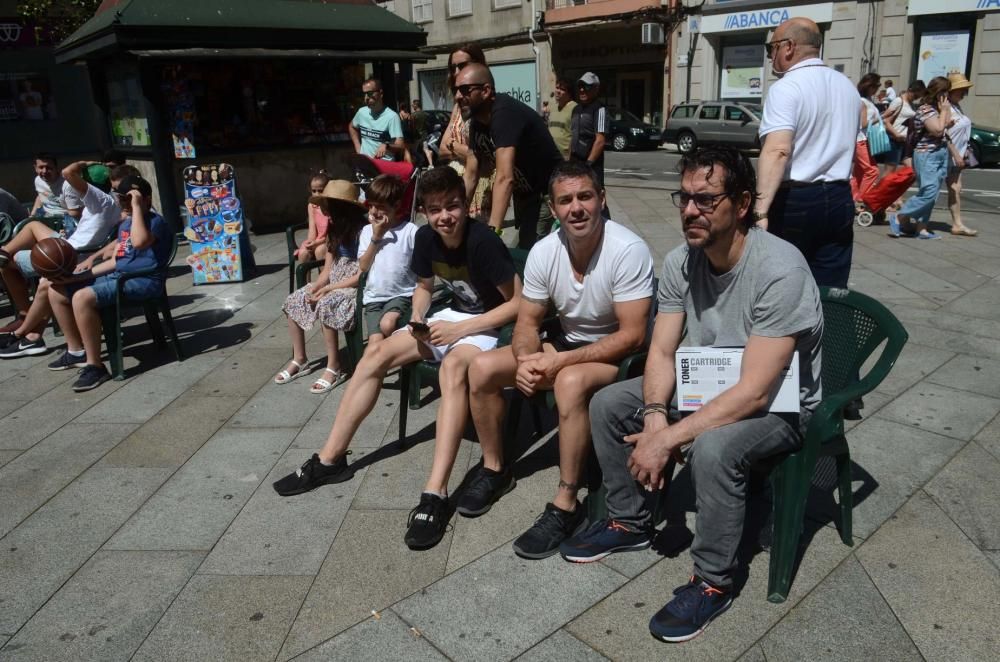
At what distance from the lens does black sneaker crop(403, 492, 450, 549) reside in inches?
122

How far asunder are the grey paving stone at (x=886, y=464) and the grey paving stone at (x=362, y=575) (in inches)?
62.8

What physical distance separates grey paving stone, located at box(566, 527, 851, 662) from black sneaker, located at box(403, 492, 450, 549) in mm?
722

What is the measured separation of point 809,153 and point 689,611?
2.30 metres

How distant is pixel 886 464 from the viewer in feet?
11.6

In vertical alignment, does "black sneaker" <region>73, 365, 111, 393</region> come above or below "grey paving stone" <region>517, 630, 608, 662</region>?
above

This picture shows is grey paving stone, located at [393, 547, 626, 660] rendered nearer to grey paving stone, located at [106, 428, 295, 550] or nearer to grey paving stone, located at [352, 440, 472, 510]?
grey paving stone, located at [352, 440, 472, 510]

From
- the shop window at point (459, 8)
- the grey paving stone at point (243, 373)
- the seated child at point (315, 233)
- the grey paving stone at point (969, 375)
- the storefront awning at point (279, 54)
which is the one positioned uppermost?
the shop window at point (459, 8)

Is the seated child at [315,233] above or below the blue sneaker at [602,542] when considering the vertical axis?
above

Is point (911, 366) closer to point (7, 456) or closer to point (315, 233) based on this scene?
point (315, 233)

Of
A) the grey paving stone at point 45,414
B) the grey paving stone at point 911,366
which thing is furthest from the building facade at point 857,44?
the grey paving stone at point 45,414

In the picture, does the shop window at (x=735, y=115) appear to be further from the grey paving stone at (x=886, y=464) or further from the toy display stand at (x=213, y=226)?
the grey paving stone at (x=886, y=464)

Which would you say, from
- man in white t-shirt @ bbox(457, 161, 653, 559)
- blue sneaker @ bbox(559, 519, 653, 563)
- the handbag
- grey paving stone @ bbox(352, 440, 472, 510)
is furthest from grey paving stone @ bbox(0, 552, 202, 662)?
the handbag

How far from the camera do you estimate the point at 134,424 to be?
446 cm

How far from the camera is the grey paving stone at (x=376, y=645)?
249 centimetres
